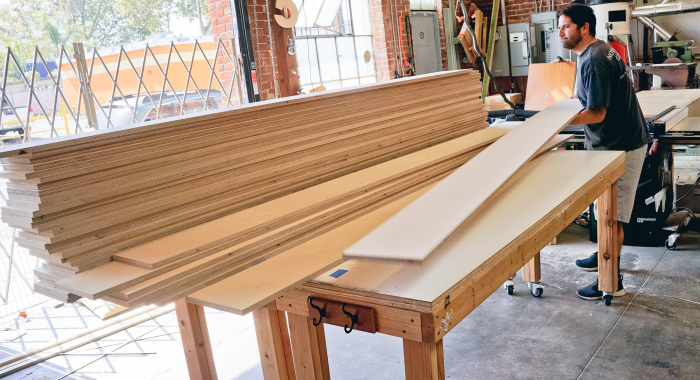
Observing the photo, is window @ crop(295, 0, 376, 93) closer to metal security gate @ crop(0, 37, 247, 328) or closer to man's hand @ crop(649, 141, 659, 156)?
metal security gate @ crop(0, 37, 247, 328)

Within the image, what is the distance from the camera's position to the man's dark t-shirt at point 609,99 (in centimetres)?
293

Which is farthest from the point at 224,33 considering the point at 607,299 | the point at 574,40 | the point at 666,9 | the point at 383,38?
the point at 666,9

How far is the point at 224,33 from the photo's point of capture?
527 cm

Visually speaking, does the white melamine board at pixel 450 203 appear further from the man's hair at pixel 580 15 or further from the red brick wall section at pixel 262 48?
the red brick wall section at pixel 262 48

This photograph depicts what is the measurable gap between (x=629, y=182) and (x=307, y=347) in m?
2.41

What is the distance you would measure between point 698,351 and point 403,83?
193 centimetres

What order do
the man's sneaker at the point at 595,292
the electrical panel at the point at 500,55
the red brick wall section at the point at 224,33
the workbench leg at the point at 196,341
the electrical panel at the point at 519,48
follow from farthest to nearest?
1. the electrical panel at the point at 500,55
2. the electrical panel at the point at 519,48
3. the red brick wall section at the point at 224,33
4. the man's sneaker at the point at 595,292
5. the workbench leg at the point at 196,341

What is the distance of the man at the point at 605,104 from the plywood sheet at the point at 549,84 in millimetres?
3450

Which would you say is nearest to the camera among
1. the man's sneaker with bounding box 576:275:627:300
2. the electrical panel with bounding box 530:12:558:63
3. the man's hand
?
the man's sneaker with bounding box 576:275:627:300

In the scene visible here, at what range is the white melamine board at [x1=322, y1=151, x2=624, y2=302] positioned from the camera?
1.43 meters

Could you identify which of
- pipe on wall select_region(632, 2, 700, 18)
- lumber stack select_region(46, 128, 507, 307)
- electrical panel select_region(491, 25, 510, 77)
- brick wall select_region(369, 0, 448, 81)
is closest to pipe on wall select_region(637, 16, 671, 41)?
pipe on wall select_region(632, 2, 700, 18)

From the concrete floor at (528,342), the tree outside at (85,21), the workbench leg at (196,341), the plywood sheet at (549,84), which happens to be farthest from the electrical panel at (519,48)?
the workbench leg at (196,341)

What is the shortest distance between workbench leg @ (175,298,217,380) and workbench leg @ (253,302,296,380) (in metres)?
0.33

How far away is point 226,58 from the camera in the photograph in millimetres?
5336
